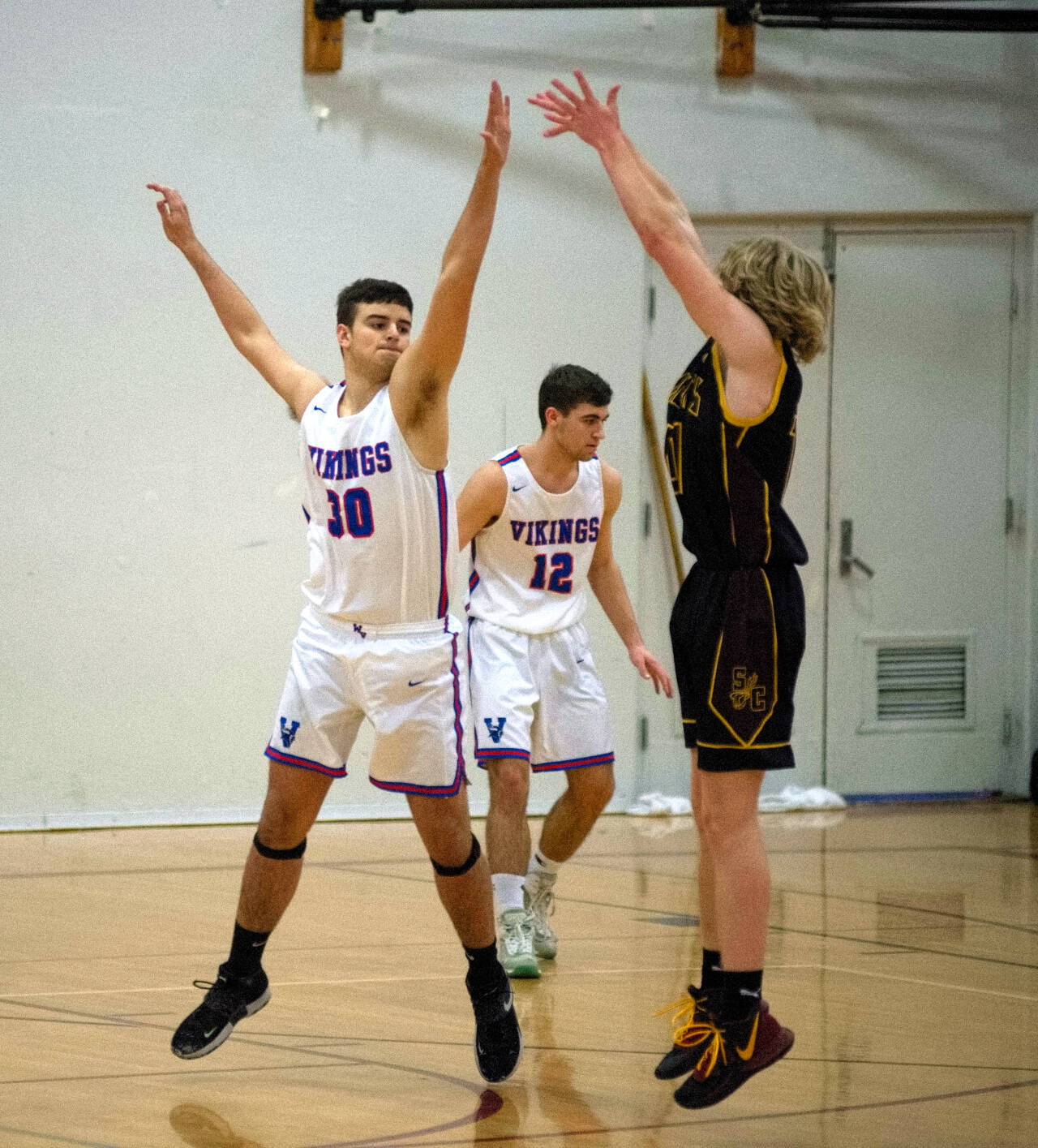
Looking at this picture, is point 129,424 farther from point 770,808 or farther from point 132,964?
point 770,808

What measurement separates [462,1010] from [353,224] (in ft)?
13.2

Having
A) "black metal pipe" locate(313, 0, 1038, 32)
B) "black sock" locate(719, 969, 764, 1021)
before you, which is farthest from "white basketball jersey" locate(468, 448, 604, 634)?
"black metal pipe" locate(313, 0, 1038, 32)

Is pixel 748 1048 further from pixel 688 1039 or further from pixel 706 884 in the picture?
pixel 706 884

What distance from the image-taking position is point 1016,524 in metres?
7.96

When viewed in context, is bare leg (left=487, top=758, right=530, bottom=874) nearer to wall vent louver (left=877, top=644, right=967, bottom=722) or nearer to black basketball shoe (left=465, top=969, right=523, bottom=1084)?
black basketball shoe (left=465, top=969, right=523, bottom=1084)

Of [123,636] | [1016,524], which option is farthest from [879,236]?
[123,636]

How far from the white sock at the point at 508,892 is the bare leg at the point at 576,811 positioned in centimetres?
23

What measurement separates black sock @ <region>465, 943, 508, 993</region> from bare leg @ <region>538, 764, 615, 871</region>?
3.72 feet

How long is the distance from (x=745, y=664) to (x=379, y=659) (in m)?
0.83

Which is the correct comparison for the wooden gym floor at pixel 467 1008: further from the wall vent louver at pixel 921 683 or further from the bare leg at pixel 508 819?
the wall vent louver at pixel 921 683

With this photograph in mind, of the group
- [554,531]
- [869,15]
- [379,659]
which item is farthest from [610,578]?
[869,15]

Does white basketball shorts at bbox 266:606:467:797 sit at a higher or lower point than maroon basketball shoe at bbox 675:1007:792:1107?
higher

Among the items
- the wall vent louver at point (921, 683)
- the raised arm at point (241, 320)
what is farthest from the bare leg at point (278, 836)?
the wall vent louver at point (921, 683)

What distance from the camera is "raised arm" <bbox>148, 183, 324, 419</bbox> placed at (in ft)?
12.6
